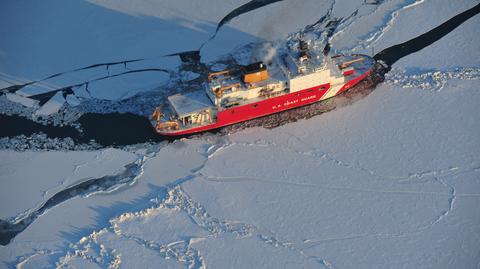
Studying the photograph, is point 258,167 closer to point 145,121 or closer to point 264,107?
point 264,107

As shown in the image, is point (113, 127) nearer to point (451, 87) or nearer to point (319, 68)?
point (319, 68)

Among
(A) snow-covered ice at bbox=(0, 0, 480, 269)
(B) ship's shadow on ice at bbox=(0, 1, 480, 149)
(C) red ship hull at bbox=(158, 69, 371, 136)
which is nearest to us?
(A) snow-covered ice at bbox=(0, 0, 480, 269)

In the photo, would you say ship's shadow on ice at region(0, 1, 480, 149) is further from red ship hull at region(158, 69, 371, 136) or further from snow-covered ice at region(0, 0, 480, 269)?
snow-covered ice at region(0, 0, 480, 269)

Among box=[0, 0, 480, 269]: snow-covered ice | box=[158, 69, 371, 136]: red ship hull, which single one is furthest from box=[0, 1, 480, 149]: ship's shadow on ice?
box=[0, 0, 480, 269]: snow-covered ice

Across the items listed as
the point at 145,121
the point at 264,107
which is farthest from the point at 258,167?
the point at 145,121

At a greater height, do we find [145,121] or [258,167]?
[145,121]

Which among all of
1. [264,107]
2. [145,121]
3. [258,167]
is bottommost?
[258,167]

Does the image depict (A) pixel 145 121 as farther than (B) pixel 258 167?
Yes
